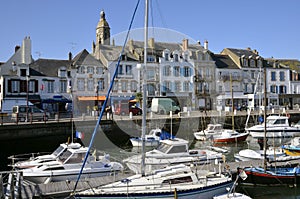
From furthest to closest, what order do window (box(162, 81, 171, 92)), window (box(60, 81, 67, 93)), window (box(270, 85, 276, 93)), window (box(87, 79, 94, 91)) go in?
window (box(270, 85, 276, 93)) → window (box(162, 81, 171, 92)) → window (box(87, 79, 94, 91)) → window (box(60, 81, 67, 93))

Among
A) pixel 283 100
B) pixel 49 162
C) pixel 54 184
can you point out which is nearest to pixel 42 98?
pixel 49 162

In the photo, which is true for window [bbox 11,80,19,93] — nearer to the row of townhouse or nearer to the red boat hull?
the row of townhouse

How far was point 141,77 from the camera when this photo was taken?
115 ft

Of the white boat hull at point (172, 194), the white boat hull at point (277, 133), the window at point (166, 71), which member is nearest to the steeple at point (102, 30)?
the window at point (166, 71)

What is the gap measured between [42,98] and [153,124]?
45.7 feet

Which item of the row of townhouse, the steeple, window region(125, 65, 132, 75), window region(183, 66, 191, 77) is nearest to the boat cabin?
the row of townhouse

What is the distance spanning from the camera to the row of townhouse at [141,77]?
3378 centimetres

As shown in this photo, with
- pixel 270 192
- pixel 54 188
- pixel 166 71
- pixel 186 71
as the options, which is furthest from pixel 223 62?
pixel 54 188

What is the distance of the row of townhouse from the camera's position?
33.8m

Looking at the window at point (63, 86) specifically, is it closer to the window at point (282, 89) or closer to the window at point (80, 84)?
the window at point (80, 84)

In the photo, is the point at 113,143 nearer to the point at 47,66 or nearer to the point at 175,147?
the point at 175,147

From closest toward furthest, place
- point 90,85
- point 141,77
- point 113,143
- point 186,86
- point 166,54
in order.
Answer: point 113,143
point 141,77
point 90,85
point 166,54
point 186,86

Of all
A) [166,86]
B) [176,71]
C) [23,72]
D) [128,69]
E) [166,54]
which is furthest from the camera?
[176,71]

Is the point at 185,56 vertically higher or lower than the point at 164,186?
higher
